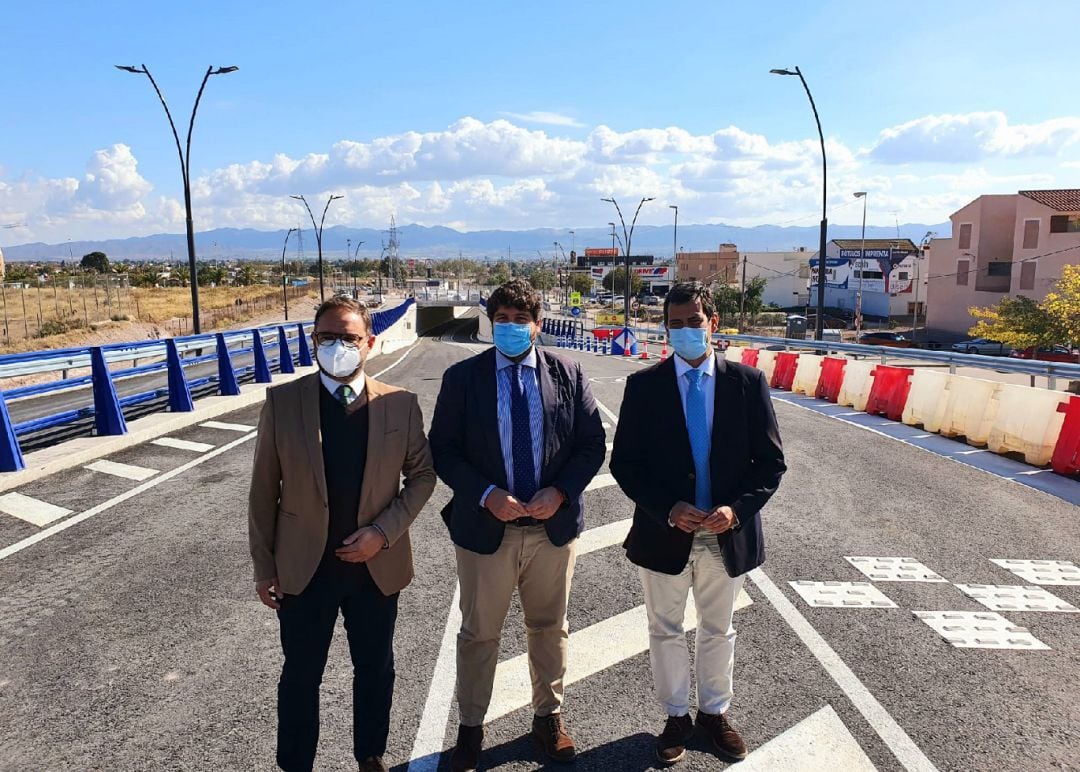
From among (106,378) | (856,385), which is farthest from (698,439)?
(856,385)

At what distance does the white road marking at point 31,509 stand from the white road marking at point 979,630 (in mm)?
7489

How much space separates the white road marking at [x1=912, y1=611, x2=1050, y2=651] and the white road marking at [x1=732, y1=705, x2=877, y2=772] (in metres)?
1.45

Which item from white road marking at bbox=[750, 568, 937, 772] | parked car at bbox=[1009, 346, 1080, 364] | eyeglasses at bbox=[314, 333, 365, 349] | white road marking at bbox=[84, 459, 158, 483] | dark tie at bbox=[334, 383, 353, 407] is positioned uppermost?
eyeglasses at bbox=[314, 333, 365, 349]

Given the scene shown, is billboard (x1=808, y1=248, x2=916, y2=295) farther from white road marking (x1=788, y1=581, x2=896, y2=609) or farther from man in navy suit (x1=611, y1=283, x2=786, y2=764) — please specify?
man in navy suit (x1=611, y1=283, x2=786, y2=764)

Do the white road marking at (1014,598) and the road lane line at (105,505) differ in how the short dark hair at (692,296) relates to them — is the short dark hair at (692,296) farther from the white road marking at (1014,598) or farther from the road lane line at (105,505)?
the road lane line at (105,505)

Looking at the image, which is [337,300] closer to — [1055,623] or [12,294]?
[1055,623]

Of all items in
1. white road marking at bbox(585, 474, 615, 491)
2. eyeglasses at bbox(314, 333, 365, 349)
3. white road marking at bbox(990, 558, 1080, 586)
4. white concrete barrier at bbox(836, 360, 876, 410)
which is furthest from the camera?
white concrete barrier at bbox(836, 360, 876, 410)

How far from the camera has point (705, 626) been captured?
382cm

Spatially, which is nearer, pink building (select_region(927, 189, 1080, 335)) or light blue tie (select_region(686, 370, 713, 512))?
light blue tie (select_region(686, 370, 713, 512))

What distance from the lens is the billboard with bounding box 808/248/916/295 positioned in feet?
A: 287

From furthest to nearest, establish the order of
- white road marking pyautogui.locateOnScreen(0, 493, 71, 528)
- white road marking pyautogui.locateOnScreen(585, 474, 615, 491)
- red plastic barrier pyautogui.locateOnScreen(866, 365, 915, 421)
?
red plastic barrier pyautogui.locateOnScreen(866, 365, 915, 421), white road marking pyautogui.locateOnScreen(585, 474, 615, 491), white road marking pyautogui.locateOnScreen(0, 493, 71, 528)

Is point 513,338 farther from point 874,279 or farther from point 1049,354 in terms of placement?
point 874,279

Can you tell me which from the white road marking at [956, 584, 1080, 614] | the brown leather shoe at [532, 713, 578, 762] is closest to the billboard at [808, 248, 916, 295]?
the white road marking at [956, 584, 1080, 614]

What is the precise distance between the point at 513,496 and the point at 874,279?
3890 inches
